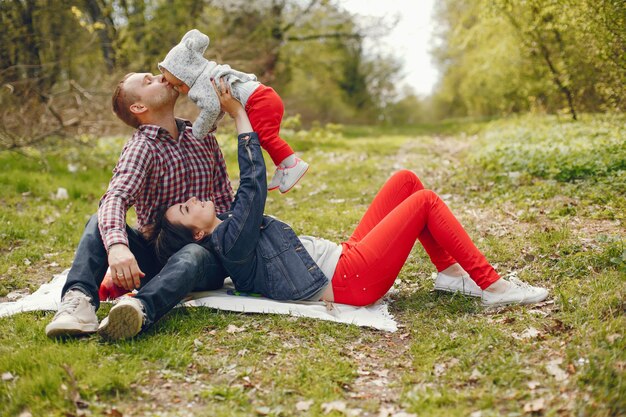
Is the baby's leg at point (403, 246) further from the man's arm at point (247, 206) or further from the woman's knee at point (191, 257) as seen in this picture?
the woman's knee at point (191, 257)

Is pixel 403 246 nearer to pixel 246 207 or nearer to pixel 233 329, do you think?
pixel 246 207

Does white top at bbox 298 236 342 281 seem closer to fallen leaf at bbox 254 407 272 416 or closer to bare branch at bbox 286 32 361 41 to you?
fallen leaf at bbox 254 407 272 416

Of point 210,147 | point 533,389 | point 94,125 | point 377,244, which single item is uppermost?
point 94,125

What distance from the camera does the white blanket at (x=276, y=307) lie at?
3967 mm

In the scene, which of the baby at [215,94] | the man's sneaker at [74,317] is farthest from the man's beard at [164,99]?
the man's sneaker at [74,317]

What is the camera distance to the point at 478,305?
161 inches

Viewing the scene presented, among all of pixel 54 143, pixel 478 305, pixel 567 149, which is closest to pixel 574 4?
pixel 567 149

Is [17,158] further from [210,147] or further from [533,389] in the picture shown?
[533,389]

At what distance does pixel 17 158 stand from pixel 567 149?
8.86 meters

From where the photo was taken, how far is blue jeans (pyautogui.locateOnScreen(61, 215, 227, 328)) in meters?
3.66

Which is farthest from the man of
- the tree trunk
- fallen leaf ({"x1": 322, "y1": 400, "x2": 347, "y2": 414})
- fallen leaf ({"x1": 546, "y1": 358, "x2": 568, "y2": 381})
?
the tree trunk

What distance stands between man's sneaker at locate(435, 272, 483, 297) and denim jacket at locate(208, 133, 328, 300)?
0.92 meters

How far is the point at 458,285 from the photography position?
4.26 m

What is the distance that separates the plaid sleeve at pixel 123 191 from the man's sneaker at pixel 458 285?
2.25 metres
